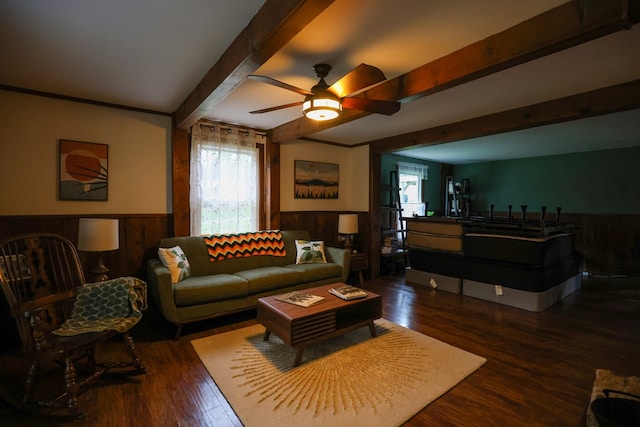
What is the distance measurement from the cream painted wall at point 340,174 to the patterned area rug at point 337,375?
2411mm

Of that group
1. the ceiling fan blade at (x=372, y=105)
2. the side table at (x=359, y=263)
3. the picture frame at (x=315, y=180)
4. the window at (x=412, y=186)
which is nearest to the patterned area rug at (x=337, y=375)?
the side table at (x=359, y=263)

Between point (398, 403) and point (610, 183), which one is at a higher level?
point (610, 183)

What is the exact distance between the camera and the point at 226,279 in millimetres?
3148

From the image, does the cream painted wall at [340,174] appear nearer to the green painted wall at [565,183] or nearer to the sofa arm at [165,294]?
the sofa arm at [165,294]

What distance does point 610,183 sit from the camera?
541cm

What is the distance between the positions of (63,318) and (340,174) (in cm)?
425

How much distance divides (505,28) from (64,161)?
4.05 metres

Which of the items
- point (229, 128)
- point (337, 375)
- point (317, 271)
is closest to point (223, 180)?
point (229, 128)

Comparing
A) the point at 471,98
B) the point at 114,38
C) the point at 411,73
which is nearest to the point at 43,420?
the point at 114,38

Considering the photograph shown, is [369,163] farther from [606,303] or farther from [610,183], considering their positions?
[610,183]

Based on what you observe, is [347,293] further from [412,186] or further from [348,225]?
[412,186]

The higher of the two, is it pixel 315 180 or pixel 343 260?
pixel 315 180

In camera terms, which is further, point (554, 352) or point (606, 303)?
point (606, 303)

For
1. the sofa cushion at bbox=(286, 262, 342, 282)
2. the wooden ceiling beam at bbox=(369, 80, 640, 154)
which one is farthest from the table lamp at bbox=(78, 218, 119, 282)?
the wooden ceiling beam at bbox=(369, 80, 640, 154)
